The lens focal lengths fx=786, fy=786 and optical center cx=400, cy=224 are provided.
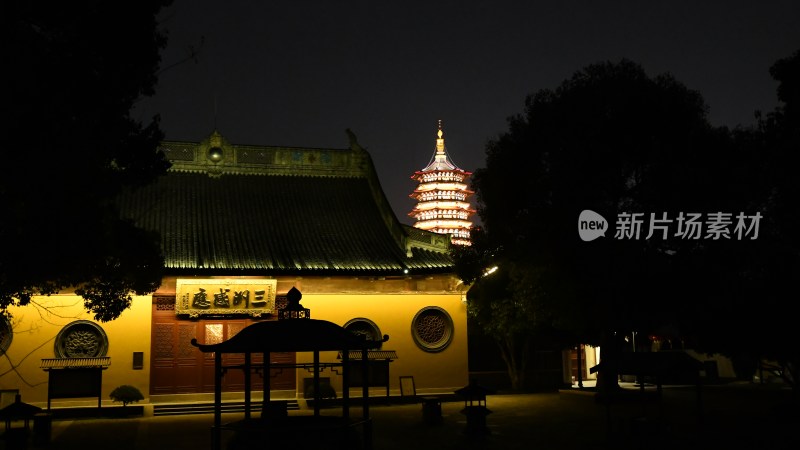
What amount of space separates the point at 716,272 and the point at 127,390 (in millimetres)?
14238

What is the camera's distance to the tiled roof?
71.3ft

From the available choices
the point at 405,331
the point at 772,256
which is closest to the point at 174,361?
A: the point at 405,331

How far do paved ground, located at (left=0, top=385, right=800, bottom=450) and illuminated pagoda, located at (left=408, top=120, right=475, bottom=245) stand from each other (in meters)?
29.4

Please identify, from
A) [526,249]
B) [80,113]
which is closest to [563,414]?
[526,249]

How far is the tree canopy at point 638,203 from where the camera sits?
17.3 m

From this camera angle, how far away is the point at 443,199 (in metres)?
50.8

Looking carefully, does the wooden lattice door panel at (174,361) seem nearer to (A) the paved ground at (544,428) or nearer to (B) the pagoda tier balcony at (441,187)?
(A) the paved ground at (544,428)

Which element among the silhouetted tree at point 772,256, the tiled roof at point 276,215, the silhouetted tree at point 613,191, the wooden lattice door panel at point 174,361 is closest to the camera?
the silhouetted tree at point 772,256

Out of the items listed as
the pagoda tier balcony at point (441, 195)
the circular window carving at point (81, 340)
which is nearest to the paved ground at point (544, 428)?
the circular window carving at point (81, 340)

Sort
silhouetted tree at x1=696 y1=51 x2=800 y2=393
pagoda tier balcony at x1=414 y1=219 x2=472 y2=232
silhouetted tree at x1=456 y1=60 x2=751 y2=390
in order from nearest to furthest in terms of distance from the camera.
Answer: silhouetted tree at x1=696 y1=51 x2=800 y2=393 < silhouetted tree at x1=456 y1=60 x2=751 y2=390 < pagoda tier balcony at x1=414 y1=219 x2=472 y2=232

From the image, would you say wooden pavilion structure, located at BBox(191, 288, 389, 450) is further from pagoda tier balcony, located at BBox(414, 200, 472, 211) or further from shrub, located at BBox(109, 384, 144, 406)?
pagoda tier balcony, located at BBox(414, 200, 472, 211)

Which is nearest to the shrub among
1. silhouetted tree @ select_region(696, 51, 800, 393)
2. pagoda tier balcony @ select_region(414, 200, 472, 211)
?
silhouetted tree @ select_region(696, 51, 800, 393)

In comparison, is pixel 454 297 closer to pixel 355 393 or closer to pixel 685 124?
pixel 355 393

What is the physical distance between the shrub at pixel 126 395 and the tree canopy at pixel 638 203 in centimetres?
1013
